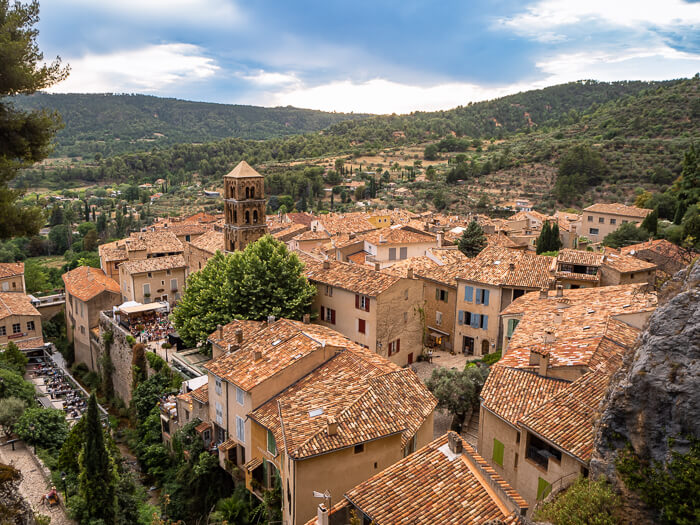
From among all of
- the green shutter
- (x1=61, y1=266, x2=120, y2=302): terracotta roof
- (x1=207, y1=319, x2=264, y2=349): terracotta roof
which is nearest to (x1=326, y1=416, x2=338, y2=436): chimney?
the green shutter

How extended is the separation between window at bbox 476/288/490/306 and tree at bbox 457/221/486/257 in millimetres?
17288

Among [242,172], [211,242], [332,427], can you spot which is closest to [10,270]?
[211,242]

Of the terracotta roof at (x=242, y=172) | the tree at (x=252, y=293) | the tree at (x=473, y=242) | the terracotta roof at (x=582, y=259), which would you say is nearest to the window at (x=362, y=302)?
the tree at (x=252, y=293)

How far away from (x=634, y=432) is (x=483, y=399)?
23.9 ft

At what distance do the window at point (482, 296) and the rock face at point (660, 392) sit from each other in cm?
2206

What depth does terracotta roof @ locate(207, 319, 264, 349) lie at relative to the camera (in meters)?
25.9

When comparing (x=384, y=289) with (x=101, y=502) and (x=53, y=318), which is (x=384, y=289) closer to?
(x=101, y=502)

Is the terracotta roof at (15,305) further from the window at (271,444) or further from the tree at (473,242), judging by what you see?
the tree at (473,242)

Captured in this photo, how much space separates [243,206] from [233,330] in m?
19.7

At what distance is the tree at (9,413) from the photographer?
2772cm

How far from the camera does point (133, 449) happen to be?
1164 inches

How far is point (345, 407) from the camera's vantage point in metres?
16.7

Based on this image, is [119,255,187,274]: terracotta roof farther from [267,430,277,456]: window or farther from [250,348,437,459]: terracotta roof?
[267,430,277,456]: window

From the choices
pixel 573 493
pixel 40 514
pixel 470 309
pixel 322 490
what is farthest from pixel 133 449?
pixel 573 493
